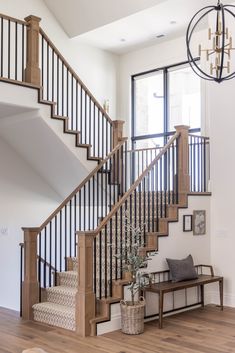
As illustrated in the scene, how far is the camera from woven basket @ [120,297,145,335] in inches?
209

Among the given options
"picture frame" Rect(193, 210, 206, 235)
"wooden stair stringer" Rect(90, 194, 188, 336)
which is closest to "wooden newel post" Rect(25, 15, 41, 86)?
"wooden stair stringer" Rect(90, 194, 188, 336)

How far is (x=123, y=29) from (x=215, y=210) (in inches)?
155

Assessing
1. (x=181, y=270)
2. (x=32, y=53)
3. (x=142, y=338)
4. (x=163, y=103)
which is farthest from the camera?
(x=163, y=103)

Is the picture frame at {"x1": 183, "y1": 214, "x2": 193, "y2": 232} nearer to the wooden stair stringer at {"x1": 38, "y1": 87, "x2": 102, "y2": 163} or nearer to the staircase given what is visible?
the staircase

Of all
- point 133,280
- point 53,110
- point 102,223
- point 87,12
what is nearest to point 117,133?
A: point 53,110

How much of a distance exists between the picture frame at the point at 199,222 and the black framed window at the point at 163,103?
215 centimetres

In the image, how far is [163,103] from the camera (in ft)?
30.4

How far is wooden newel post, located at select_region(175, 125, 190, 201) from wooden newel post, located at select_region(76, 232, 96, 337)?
1.83m

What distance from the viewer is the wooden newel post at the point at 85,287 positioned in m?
5.30

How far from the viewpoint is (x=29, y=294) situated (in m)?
6.13

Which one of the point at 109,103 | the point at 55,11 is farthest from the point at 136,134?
the point at 55,11

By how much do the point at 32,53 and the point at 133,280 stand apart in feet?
11.2

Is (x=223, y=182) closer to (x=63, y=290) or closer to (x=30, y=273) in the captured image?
(x=63, y=290)

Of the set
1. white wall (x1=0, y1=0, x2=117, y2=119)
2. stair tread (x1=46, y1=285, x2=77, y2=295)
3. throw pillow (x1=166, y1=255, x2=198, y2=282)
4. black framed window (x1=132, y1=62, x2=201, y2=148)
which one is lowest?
stair tread (x1=46, y1=285, x2=77, y2=295)
